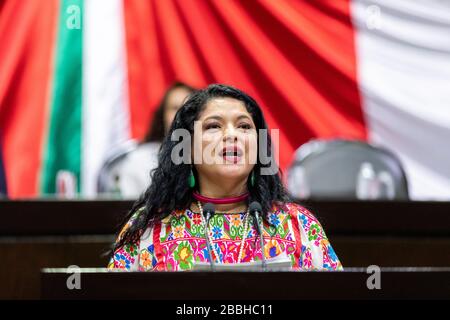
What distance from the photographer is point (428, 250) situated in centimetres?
197

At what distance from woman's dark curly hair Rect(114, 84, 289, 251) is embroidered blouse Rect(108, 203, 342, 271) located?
0.07ft

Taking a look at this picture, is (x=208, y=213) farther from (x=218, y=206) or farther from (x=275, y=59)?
(x=275, y=59)

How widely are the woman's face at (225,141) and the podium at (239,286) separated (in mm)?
347

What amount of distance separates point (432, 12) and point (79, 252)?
2.28 meters

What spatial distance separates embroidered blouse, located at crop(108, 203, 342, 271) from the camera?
1.42 m

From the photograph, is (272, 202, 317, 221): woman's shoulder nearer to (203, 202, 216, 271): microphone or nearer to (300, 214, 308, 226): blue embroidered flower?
(300, 214, 308, 226): blue embroidered flower

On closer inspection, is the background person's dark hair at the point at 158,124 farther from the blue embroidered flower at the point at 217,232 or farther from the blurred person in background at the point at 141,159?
the blue embroidered flower at the point at 217,232

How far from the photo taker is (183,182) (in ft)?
4.97

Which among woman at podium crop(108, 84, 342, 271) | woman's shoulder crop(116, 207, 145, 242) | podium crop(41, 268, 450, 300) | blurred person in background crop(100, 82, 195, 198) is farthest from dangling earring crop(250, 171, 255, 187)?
blurred person in background crop(100, 82, 195, 198)

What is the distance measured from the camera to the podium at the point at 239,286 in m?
1.12

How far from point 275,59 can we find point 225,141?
2.23 metres

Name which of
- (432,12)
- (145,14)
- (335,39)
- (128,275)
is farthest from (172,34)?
(128,275)

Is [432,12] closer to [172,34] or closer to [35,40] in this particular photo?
[172,34]

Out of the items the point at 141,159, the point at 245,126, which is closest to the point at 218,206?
the point at 245,126
